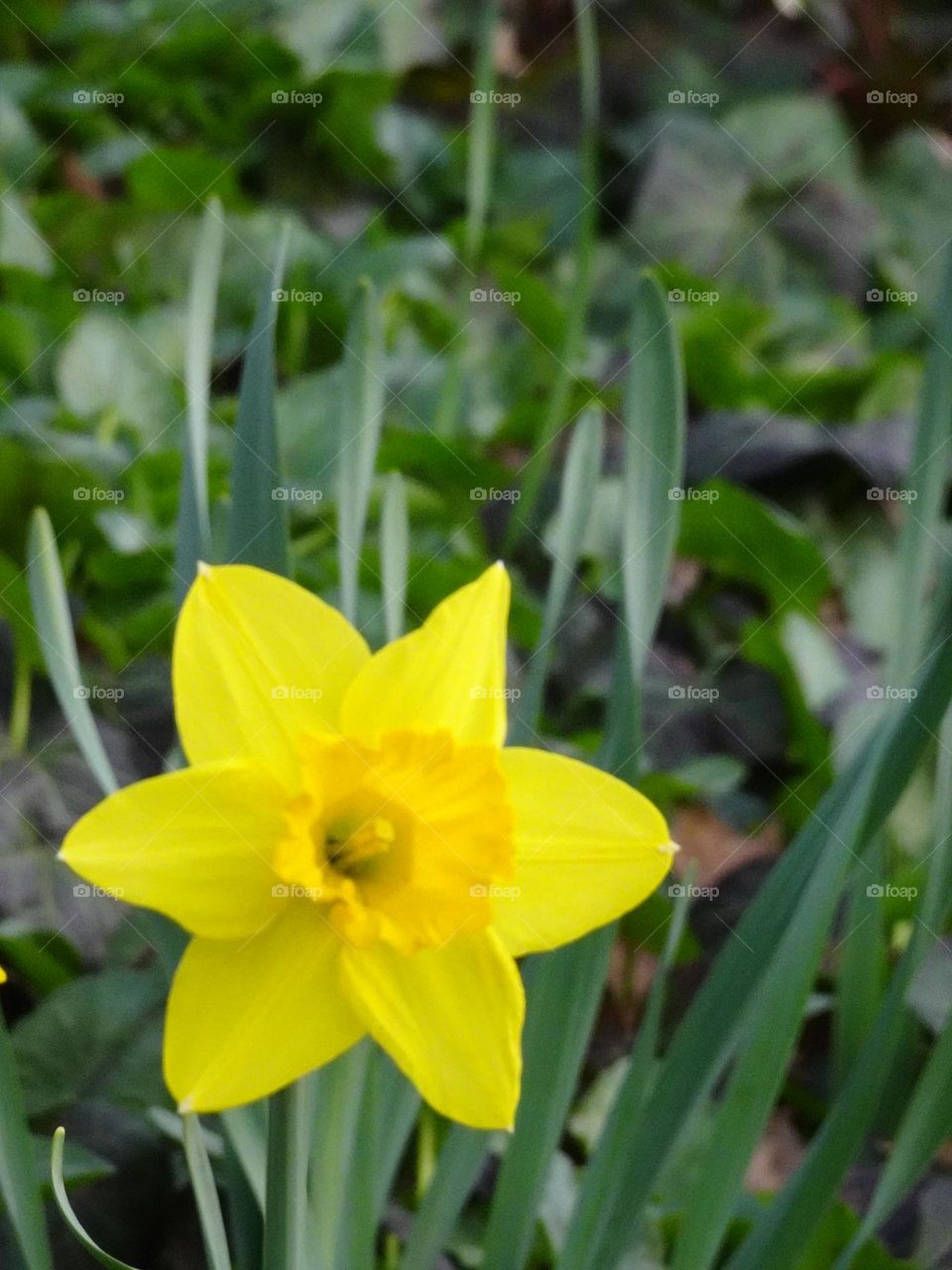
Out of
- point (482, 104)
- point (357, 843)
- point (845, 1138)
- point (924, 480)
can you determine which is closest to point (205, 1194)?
point (357, 843)

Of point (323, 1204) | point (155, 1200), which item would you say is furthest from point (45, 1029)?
point (323, 1204)

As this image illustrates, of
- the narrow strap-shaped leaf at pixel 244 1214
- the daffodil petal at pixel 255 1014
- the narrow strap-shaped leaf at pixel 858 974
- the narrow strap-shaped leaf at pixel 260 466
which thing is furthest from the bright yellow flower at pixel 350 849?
the narrow strap-shaped leaf at pixel 858 974

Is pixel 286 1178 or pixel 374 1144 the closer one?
pixel 286 1178

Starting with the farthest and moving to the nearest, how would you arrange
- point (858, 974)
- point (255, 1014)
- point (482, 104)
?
1. point (482, 104)
2. point (858, 974)
3. point (255, 1014)

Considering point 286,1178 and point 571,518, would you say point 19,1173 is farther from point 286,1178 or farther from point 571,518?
point 571,518

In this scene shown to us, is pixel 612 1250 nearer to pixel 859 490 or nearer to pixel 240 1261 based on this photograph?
pixel 240 1261

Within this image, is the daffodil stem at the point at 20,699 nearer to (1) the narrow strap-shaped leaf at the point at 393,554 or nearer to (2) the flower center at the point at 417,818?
(1) the narrow strap-shaped leaf at the point at 393,554
